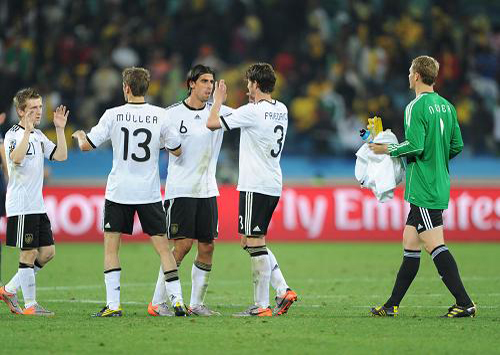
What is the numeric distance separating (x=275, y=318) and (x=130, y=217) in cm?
174

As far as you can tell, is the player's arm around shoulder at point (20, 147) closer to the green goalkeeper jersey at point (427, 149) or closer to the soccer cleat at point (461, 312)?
the green goalkeeper jersey at point (427, 149)

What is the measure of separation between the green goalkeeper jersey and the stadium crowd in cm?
1286

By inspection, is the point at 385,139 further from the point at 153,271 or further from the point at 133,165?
the point at 153,271

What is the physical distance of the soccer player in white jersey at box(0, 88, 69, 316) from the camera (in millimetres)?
9914

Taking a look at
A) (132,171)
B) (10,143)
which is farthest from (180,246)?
(10,143)

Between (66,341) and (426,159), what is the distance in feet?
12.7

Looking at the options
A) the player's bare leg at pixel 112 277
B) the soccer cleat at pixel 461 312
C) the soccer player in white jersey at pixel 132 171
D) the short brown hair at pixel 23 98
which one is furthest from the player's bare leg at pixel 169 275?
the soccer cleat at pixel 461 312

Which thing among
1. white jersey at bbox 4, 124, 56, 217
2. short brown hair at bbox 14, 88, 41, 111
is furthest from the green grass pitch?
short brown hair at bbox 14, 88, 41, 111

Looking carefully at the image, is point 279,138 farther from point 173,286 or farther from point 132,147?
point 173,286

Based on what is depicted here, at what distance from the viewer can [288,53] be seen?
24.5m

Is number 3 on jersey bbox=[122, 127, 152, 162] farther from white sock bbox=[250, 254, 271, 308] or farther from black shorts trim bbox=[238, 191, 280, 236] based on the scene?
white sock bbox=[250, 254, 271, 308]

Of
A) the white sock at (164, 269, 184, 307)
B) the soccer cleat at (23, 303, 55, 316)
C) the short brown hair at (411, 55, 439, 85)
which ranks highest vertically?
the short brown hair at (411, 55, 439, 85)

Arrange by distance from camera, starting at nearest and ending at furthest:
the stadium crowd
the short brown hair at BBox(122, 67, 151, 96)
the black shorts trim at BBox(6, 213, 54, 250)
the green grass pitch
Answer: the green grass pitch, the short brown hair at BBox(122, 67, 151, 96), the black shorts trim at BBox(6, 213, 54, 250), the stadium crowd

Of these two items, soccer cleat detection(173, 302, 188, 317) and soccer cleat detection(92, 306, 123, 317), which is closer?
soccer cleat detection(92, 306, 123, 317)
